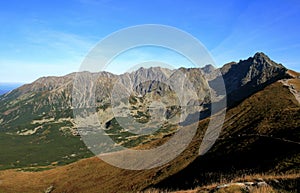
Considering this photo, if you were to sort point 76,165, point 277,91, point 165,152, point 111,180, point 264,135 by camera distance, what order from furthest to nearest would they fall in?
point 76,165, point 277,91, point 165,152, point 111,180, point 264,135

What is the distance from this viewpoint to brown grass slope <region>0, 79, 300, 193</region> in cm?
5622

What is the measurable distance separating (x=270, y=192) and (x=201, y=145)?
77902 millimetres

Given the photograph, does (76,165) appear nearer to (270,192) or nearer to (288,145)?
(288,145)

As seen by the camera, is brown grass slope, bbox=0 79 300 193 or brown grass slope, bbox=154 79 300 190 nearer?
brown grass slope, bbox=154 79 300 190

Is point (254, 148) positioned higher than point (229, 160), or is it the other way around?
point (254, 148)

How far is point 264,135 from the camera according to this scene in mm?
77062

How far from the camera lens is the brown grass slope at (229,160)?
56.2m

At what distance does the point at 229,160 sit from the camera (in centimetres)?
6750

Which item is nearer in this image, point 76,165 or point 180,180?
point 180,180

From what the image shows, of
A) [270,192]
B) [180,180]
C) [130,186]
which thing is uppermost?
[270,192]

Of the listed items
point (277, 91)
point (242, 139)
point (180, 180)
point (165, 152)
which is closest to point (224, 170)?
point (180, 180)

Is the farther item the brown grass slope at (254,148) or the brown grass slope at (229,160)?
the brown grass slope at (229,160)

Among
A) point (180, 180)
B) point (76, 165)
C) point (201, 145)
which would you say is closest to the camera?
point (180, 180)

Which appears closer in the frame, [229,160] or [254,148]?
[254,148]
